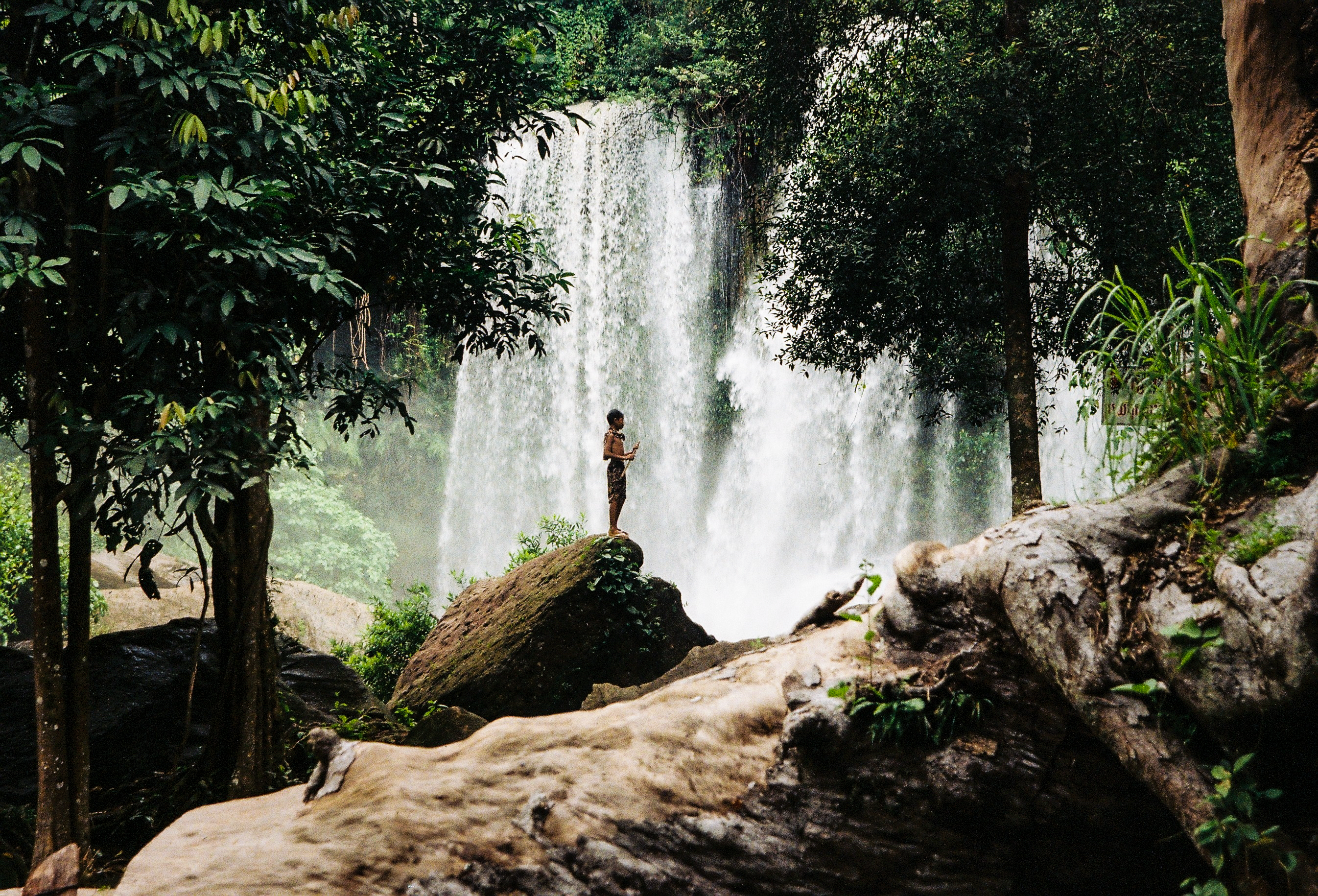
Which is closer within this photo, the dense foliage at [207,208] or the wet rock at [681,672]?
the dense foliage at [207,208]

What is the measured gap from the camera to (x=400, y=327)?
67.9ft

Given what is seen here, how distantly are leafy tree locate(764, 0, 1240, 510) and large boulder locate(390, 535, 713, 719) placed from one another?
12.2ft

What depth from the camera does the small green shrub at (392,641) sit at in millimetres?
10906

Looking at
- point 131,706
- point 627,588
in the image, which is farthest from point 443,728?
point 627,588

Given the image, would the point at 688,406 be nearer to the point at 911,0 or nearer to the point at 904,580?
the point at 911,0

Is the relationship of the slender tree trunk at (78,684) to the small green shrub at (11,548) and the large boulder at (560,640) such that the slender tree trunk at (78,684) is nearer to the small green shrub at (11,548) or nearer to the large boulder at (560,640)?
the large boulder at (560,640)

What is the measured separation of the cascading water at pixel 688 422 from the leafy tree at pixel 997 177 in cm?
718

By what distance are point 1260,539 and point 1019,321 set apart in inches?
250

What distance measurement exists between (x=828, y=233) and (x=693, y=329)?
9.90 metres

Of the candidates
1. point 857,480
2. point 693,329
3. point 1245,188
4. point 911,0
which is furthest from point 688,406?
point 1245,188

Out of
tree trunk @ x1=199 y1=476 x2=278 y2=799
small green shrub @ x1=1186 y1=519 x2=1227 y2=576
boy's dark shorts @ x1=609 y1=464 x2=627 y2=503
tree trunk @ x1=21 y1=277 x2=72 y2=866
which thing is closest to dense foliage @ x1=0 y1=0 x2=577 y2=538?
tree trunk @ x1=21 y1=277 x2=72 y2=866

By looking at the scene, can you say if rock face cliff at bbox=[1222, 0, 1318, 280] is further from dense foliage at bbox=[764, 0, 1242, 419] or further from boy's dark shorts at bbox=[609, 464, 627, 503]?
boy's dark shorts at bbox=[609, 464, 627, 503]

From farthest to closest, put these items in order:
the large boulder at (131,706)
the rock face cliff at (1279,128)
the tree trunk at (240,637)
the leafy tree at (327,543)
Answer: the leafy tree at (327,543)
the large boulder at (131,706)
the tree trunk at (240,637)
the rock face cliff at (1279,128)

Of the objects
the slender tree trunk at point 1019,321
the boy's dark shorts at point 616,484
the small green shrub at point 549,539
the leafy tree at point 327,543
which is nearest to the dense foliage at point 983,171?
the slender tree trunk at point 1019,321
